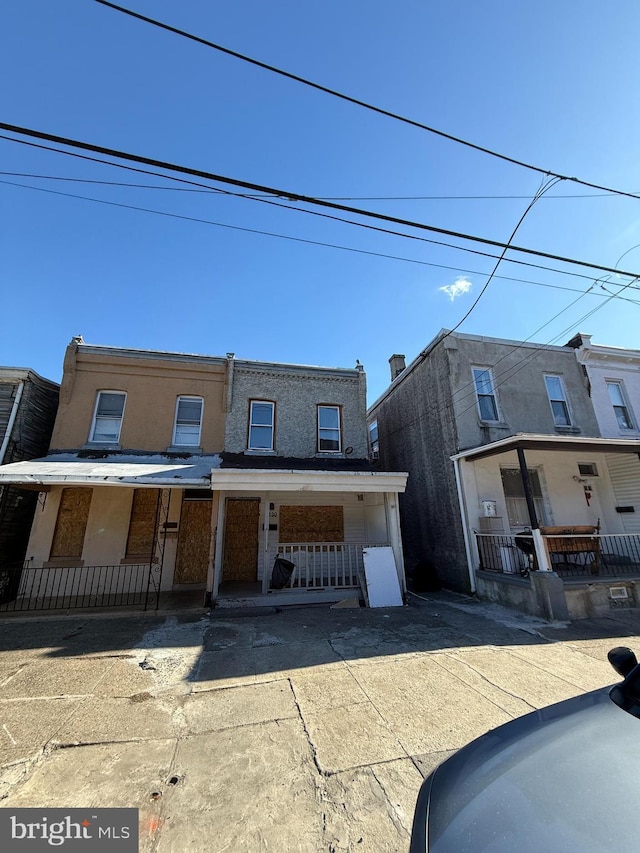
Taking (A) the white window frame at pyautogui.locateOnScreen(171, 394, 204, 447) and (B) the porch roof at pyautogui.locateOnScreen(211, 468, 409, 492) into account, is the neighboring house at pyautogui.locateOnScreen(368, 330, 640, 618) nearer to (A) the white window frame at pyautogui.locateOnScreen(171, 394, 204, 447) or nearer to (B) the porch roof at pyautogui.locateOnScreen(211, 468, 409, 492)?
(B) the porch roof at pyautogui.locateOnScreen(211, 468, 409, 492)

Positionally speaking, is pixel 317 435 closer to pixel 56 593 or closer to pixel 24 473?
pixel 24 473

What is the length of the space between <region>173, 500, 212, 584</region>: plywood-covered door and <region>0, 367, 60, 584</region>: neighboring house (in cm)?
410

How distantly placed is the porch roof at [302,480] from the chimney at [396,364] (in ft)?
24.1

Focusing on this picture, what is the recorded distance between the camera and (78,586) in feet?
29.9

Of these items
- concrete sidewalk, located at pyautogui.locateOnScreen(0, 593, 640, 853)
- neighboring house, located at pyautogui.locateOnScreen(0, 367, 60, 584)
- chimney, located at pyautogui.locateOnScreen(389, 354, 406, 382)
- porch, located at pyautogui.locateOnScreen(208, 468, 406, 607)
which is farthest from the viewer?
chimney, located at pyautogui.locateOnScreen(389, 354, 406, 382)

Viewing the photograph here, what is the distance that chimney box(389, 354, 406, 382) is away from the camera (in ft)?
51.0

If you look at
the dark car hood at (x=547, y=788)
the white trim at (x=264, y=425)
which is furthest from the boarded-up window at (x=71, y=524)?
the dark car hood at (x=547, y=788)

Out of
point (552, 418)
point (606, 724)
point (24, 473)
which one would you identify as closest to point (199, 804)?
point (606, 724)

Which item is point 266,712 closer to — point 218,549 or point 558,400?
point 218,549

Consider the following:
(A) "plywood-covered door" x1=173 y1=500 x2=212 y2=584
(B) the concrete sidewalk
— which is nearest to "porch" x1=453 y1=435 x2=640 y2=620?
(B) the concrete sidewalk

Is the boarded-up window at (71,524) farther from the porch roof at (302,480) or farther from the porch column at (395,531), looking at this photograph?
the porch column at (395,531)

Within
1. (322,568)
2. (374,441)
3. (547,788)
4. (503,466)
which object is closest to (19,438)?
(322,568)

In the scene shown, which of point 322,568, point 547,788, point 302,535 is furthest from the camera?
point 302,535

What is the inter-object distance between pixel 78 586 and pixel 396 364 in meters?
13.2
